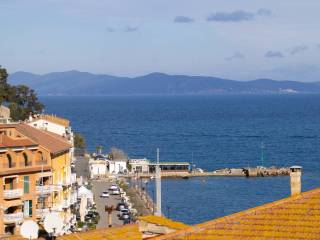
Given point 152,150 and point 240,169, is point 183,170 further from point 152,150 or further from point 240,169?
point 152,150

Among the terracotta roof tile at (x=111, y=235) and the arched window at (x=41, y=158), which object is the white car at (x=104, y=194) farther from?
the terracotta roof tile at (x=111, y=235)

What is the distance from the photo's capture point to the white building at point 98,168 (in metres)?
126

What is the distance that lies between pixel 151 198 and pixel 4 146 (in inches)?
2361

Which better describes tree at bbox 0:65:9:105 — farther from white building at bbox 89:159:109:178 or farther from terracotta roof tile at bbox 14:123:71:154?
terracotta roof tile at bbox 14:123:71:154

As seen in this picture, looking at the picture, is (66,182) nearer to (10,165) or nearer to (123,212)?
(10,165)

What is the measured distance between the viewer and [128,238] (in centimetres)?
1942

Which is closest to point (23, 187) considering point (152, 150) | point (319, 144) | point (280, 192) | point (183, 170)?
point (280, 192)

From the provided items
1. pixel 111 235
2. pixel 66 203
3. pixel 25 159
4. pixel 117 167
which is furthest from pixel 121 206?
pixel 111 235

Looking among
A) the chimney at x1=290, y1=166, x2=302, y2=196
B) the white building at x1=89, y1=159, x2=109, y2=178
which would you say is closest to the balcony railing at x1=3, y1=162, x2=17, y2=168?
the chimney at x1=290, y1=166, x2=302, y2=196

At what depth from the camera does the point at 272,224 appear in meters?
16.5

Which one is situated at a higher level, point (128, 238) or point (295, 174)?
point (295, 174)

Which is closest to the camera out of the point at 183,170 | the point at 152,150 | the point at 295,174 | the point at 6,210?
the point at 295,174

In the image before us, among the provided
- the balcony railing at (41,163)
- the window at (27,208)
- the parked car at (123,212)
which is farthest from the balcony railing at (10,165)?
the parked car at (123,212)

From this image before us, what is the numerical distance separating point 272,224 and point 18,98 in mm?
93891
